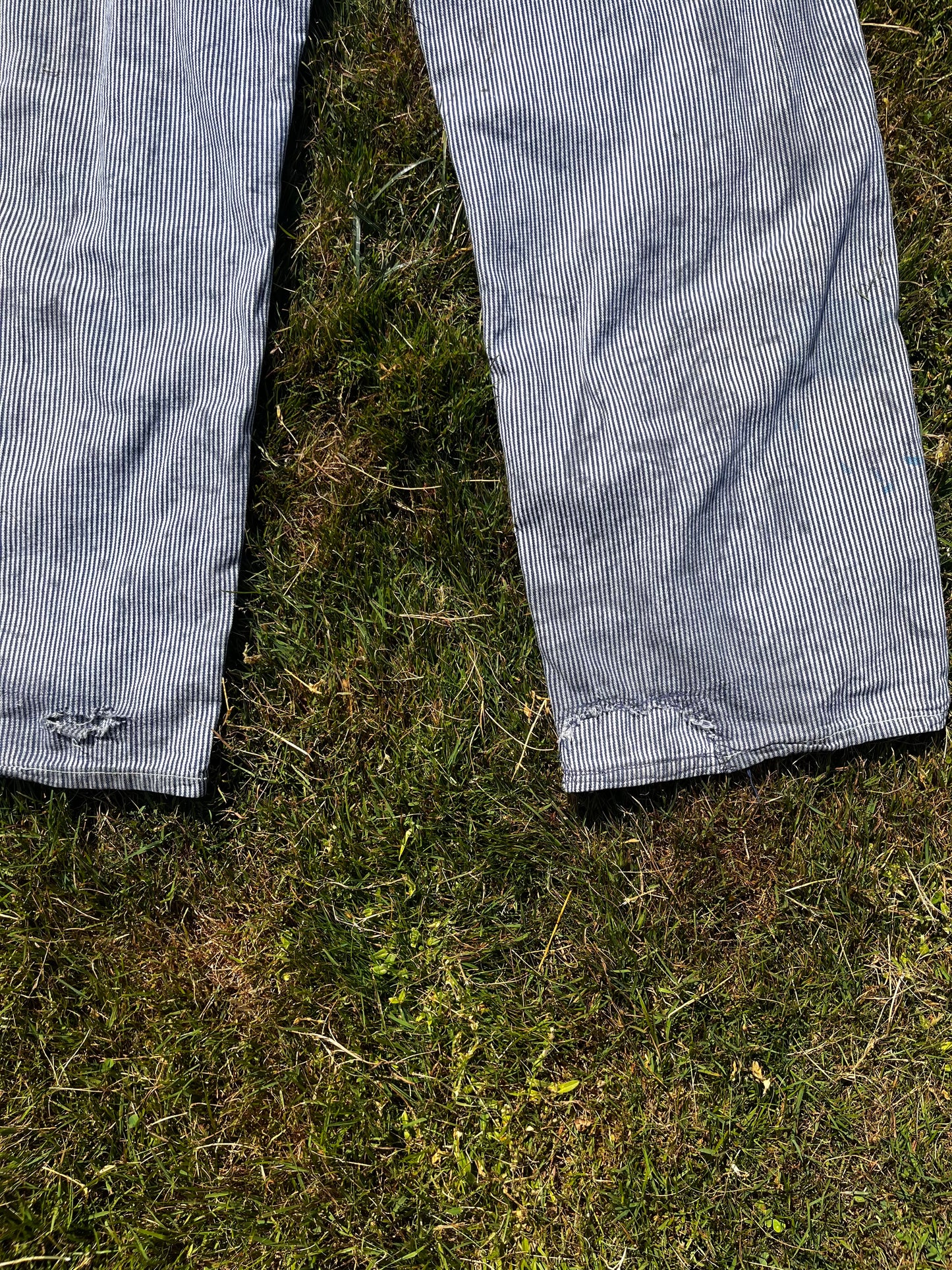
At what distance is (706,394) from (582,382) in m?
0.16

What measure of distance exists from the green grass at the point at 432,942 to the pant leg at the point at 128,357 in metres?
0.11

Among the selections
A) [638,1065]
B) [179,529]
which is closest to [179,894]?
[179,529]

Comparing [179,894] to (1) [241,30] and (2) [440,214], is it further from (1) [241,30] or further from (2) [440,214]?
(1) [241,30]

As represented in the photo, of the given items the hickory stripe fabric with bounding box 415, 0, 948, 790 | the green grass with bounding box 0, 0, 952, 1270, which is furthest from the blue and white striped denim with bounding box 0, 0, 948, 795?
the green grass with bounding box 0, 0, 952, 1270

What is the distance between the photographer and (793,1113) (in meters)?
1.33

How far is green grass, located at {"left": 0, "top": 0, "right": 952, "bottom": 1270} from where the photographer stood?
4.31ft

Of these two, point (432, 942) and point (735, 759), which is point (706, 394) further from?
point (432, 942)

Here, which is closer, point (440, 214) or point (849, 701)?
point (849, 701)

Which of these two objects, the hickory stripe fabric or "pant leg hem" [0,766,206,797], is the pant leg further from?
the hickory stripe fabric

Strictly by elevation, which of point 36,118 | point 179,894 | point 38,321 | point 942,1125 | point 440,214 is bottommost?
point 942,1125

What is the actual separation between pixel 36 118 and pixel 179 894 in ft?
3.60

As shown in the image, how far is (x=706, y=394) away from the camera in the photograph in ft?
4.24

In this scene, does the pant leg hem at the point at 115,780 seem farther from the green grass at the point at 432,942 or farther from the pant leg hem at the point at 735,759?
the pant leg hem at the point at 735,759

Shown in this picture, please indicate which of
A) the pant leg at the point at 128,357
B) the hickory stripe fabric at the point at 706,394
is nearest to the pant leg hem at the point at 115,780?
the pant leg at the point at 128,357
